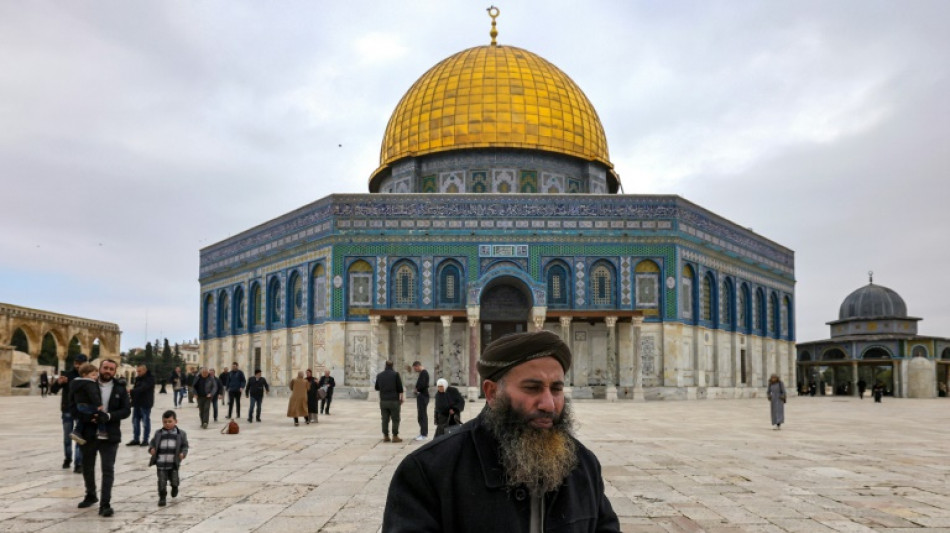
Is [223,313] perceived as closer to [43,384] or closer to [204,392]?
[43,384]

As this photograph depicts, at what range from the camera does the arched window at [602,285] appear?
33.1 meters

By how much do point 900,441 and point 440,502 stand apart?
14782 mm

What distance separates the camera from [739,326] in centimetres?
3812

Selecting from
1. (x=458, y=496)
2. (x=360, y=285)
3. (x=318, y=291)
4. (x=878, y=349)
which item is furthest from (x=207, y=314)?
(x=458, y=496)

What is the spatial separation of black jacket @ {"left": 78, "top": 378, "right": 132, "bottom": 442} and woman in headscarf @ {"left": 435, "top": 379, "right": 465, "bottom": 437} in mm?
4685

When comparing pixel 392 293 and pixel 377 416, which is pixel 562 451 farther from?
pixel 392 293

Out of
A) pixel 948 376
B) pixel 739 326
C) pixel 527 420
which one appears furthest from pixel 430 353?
pixel 948 376

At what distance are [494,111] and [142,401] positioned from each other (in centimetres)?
2665

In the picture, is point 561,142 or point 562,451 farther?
point 561,142

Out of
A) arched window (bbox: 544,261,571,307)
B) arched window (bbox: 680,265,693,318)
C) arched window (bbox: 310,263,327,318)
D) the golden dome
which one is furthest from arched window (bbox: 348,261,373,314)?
arched window (bbox: 680,265,693,318)

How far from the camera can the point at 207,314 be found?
143 ft

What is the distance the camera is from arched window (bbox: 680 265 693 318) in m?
33.6

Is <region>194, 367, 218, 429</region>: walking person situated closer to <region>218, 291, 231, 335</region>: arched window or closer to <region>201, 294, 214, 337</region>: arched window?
<region>218, 291, 231, 335</region>: arched window

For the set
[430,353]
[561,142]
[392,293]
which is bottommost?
[430,353]
